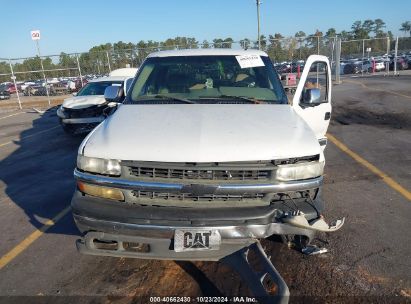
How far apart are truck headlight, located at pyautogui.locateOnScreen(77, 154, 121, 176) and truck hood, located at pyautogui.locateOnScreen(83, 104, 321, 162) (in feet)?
0.14

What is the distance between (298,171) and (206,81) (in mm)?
1911

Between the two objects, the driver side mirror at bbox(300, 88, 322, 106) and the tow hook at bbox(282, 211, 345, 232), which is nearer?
the tow hook at bbox(282, 211, 345, 232)

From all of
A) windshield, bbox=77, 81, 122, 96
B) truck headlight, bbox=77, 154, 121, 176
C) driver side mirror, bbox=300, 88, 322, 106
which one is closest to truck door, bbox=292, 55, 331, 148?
driver side mirror, bbox=300, 88, 322, 106

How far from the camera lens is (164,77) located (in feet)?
15.2

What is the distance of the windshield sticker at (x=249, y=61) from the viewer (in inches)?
182

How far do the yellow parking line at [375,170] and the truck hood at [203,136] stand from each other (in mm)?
2460

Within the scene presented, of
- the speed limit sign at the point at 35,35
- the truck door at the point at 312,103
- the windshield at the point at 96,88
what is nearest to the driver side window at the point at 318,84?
the truck door at the point at 312,103

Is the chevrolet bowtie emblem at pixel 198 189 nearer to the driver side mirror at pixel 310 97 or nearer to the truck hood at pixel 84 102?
the driver side mirror at pixel 310 97

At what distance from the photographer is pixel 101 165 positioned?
306 cm

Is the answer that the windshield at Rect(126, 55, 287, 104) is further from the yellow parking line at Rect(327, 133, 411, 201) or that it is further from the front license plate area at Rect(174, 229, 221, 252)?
the yellow parking line at Rect(327, 133, 411, 201)

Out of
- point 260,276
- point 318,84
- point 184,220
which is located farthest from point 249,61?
point 318,84

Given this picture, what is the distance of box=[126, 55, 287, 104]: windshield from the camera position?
13.9 ft

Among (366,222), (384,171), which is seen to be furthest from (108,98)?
(384,171)

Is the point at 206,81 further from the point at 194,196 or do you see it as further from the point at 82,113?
the point at 82,113
